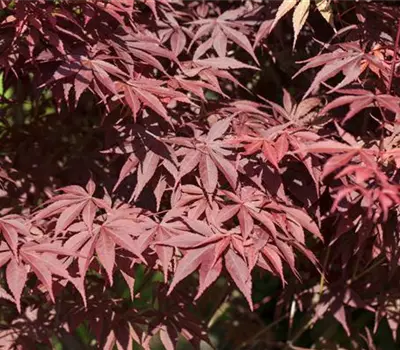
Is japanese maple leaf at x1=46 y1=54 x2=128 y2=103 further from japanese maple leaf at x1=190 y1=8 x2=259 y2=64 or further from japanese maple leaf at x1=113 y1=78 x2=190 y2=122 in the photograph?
japanese maple leaf at x1=190 y1=8 x2=259 y2=64

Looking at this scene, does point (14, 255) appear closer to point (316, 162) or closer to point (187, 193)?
point (187, 193)

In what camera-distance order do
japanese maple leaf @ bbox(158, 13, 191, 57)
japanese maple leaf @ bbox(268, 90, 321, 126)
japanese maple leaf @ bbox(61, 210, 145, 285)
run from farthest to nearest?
1. japanese maple leaf @ bbox(158, 13, 191, 57)
2. japanese maple leaf @ bbox(268, 90, 321, 126)
3. japanese maple leaf @ bbox(61, 210, 145, 285)

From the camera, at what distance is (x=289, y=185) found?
6.85ft

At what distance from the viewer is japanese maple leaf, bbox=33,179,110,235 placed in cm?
191

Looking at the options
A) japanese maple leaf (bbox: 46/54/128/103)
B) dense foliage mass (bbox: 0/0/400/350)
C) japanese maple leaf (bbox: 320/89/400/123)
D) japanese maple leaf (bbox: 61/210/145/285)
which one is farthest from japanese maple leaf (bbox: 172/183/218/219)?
japanese maple leaf (bbox: 320/89/400/123)

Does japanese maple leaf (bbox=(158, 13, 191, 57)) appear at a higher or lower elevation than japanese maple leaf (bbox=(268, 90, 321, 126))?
higher

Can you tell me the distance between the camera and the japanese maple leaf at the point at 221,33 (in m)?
2.29

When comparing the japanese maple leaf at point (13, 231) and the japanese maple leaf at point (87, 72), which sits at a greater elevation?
the japanese maple leaf at point (87, 72)

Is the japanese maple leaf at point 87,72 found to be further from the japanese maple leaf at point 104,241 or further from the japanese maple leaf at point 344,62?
the japanese maple leaf at point 344,62

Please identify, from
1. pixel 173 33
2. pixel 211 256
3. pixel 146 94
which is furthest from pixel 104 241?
pixel 173 33

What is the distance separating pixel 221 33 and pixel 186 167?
0.61 metres

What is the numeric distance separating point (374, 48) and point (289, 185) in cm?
45

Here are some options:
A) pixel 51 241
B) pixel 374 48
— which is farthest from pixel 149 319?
pixel 374 48

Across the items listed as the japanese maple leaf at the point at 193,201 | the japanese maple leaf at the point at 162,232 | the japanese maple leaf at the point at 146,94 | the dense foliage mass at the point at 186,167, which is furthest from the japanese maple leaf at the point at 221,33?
the japanese maple leaf at the point at 162,232
